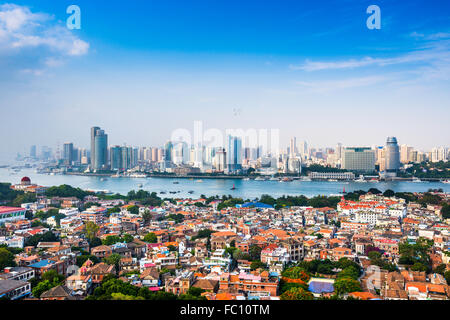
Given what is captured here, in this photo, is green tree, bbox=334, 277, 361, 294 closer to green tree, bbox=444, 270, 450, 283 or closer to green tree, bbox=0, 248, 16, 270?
green tree, bbox=444, 270, 450, 283

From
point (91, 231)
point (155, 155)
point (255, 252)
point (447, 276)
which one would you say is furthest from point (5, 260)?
point (155, 155)

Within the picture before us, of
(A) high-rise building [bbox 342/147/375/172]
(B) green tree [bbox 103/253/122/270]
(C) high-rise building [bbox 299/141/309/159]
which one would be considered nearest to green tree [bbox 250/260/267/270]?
(B) green tree [bbox 103/253/122/270]

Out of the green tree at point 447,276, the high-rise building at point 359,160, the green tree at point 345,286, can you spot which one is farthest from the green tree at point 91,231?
the high-rise building at point 359,160

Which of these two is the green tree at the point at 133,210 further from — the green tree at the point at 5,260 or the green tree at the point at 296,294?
the green tree at the point at 296,294
